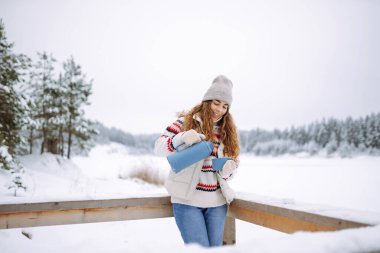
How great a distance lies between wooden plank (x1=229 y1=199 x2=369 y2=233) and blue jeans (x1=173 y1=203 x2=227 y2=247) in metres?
0.14

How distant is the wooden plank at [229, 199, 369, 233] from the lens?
1.45 metres

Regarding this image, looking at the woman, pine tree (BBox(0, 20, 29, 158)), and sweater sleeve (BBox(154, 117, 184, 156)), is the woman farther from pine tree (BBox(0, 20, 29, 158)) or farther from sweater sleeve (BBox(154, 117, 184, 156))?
pine tree (BBox(0, 20, 29, 158))

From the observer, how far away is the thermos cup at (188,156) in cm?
189

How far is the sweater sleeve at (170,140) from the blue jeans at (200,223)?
1.28 ft

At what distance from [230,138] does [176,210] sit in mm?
681

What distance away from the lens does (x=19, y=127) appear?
27.0ft

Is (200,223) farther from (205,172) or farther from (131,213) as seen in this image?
(131,213)

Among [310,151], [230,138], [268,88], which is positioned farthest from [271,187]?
[268,88]

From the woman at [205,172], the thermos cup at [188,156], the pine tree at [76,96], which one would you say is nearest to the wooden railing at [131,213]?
the woman at [205,172]

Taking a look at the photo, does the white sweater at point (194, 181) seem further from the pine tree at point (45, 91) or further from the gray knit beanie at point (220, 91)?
the pine tree at point (45, 91)

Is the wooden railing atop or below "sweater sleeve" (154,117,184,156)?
below

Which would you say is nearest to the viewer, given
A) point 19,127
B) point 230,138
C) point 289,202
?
point 289,202

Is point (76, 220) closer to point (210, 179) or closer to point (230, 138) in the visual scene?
point (210, 179)

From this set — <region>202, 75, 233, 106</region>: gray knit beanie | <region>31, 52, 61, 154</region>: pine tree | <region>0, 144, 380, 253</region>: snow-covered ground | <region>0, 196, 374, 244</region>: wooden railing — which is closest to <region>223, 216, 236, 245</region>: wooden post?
<region>0, 196, 374, 244</region>: wooden railing
